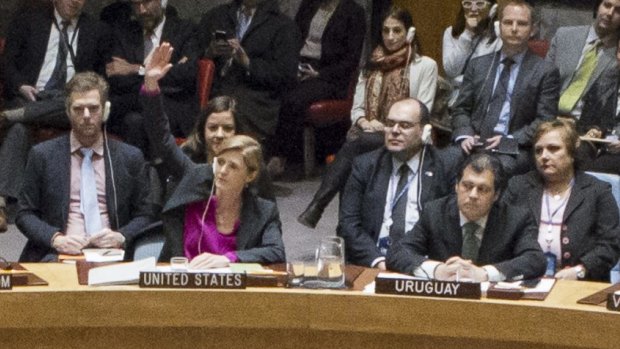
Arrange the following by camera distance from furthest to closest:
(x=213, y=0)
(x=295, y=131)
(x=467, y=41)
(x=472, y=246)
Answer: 1. (x=213, y=0)
2. (x=295, y=131)
3. (x=467, y=41)
4. (x=472, y=246)

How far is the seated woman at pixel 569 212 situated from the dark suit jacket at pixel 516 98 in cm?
95

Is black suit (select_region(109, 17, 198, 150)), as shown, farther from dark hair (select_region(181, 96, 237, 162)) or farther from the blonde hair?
the blonde hair

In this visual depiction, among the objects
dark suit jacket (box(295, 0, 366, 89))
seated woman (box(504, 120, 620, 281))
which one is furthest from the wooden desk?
dark suit jacket (box(295, 0, 366, 89))

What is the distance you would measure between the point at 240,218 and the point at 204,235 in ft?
0.46

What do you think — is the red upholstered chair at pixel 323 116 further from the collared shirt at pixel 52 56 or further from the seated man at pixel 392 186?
Answer: the seated man at pixel 392 186

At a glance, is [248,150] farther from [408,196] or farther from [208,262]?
[408,196]

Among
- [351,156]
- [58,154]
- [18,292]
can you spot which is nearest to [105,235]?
[58,154]

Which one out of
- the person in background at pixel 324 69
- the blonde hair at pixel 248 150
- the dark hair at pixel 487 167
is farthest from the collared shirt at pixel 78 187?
the person in background at pixel 324 69

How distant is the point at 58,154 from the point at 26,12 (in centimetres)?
230

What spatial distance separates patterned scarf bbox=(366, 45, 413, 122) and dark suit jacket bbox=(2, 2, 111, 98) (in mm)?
1424

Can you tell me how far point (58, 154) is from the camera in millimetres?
6195

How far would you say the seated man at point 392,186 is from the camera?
6324 millimetres

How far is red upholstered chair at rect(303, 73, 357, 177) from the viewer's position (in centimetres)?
870

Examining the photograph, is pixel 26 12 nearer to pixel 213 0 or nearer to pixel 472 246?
pixel 213 0
